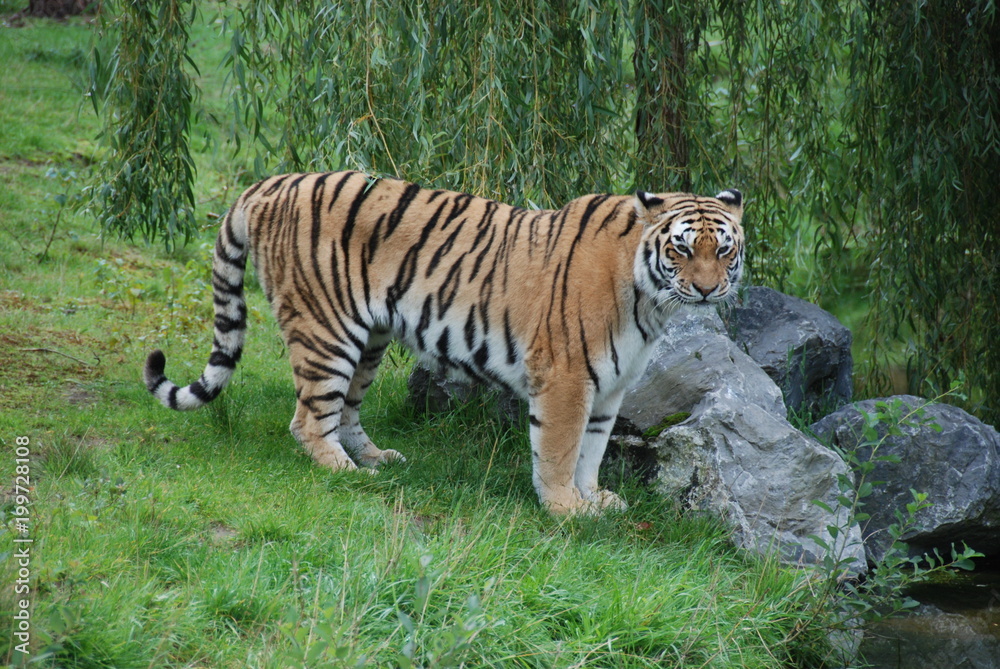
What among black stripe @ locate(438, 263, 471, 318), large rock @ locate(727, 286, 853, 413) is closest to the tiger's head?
black stripe @ locate(438, 263, 471, 318)

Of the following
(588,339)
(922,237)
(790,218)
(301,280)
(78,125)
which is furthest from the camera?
(78,125)

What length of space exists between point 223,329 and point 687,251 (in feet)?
8.20

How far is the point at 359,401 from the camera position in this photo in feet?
19.7

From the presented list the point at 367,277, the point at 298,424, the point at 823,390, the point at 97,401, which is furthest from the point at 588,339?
the point at 97,401

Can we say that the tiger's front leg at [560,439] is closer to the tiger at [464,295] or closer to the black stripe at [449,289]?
the tiger at [464,295]

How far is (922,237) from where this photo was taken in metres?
6.77

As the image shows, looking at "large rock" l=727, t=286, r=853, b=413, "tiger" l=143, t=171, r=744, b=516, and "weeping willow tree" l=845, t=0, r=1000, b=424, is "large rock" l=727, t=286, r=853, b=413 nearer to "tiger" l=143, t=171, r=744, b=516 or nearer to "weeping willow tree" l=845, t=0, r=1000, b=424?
"weeping willow tree" l=845, t=0, r=1000, b=424

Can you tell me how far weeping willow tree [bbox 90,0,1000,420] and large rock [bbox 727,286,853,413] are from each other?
0.36m

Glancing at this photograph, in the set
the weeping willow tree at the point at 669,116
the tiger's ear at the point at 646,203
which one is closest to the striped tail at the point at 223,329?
the weeping willow tree at the point at 669,116

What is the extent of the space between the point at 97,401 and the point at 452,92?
283 cm

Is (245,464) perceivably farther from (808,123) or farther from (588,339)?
(808,123)

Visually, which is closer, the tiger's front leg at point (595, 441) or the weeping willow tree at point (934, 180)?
the tiger's front leg at point (595, 441)

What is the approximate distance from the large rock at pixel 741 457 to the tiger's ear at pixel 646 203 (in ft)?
3.56

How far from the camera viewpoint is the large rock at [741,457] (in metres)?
5.15
